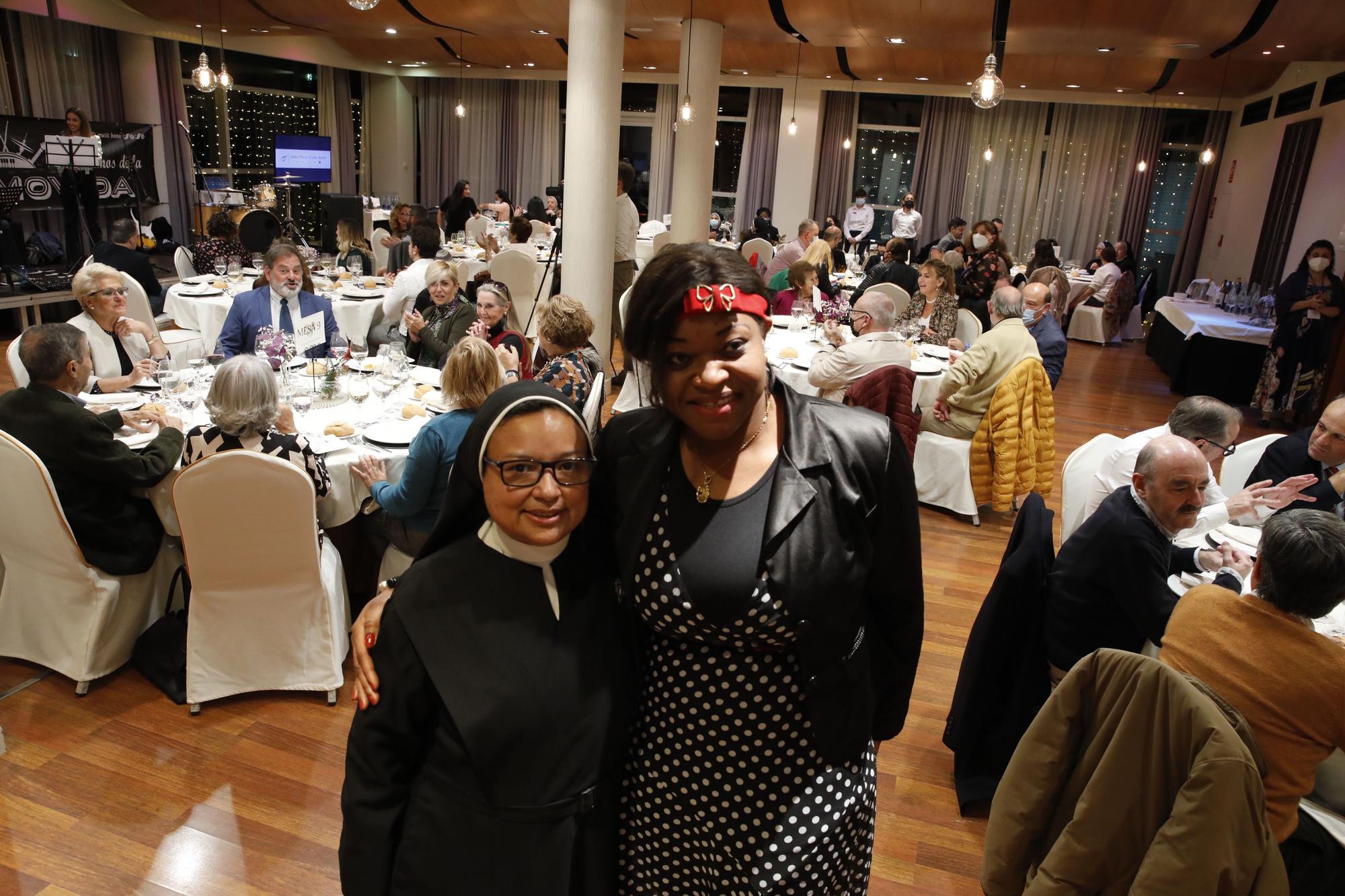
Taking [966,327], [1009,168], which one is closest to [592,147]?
[966,327]

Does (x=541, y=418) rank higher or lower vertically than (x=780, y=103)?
lower

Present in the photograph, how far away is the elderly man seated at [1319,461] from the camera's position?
313 centimetres

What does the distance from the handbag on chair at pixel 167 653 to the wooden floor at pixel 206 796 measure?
0.16 feet

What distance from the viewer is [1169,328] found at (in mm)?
9695

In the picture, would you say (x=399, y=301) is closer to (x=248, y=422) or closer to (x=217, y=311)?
(x=217, y=311)

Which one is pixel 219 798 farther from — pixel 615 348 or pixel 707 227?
pixel 707 227

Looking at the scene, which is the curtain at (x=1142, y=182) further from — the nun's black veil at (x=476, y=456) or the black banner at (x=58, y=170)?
the nun's black veil at (x=476, y=456)

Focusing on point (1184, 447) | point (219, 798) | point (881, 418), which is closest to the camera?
point (881, 418)

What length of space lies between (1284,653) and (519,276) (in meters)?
6.55

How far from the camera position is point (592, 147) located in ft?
20.7

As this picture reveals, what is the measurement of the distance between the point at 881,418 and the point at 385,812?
0.90 m

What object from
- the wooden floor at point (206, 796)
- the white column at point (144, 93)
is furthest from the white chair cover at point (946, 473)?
the white column at point (144, 93)

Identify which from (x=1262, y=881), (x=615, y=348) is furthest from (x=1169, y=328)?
(x=1262, y=881)

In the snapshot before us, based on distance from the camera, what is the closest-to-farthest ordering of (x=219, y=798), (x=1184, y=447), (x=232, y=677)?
(x=1184, y=447)
(x=219, y=798)
(x=232, y=677)
